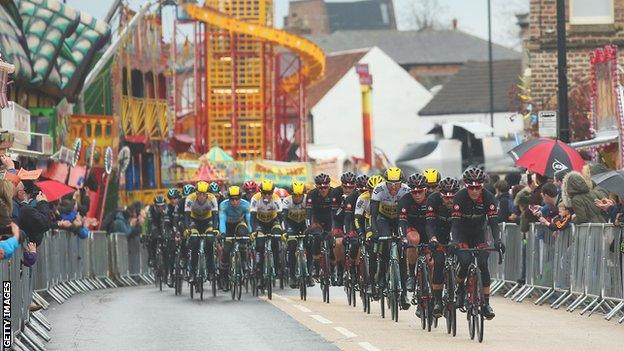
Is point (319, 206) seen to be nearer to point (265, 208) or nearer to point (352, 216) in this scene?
point (265, 208)

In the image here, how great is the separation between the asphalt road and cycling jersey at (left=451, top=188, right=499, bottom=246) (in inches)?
71.8

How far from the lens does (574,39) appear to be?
47.2m

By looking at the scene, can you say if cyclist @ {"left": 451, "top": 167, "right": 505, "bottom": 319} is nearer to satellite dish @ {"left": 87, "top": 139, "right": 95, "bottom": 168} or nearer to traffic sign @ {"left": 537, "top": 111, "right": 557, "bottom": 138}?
traffic sign @ {"left": 537, "top": 111, "right": 557, "bottom": 138}

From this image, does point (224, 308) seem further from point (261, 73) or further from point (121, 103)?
point (261, 73)

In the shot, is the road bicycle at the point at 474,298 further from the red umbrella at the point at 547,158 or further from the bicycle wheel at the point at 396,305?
the red umbrella at the point at 547,158

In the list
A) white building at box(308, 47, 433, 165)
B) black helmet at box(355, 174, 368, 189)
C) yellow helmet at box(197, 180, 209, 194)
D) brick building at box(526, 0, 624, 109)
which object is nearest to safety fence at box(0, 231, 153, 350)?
yellow helmet at box(197, 180, 209, 194)

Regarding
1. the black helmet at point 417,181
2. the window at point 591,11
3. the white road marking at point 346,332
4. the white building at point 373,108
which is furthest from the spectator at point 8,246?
the white building at point 373,108

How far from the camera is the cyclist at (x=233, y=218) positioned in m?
28.1

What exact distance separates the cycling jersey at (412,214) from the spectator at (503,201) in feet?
21.8

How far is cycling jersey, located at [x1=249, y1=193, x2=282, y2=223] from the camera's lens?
1099 inches

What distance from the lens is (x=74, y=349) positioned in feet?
58.8

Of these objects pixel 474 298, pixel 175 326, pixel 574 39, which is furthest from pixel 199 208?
pixel 574 39

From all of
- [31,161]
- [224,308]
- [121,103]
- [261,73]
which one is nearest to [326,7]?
[261,73]

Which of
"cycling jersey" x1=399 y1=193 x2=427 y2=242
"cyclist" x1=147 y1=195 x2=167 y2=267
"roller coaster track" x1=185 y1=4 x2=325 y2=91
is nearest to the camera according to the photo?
"cycling jersey" x1=399 y1=193 x2=427 y2=242
